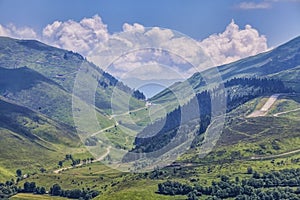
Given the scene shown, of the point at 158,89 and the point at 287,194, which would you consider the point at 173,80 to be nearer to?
the point at 158,89

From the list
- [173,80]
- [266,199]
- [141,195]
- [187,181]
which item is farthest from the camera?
[187,181]

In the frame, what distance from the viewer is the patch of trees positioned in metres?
171

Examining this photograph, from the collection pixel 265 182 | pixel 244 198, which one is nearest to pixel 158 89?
pixel 244 198

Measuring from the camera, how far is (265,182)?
185m

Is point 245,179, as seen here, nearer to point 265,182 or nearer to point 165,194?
point 265,182

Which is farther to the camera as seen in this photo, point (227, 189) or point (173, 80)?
point (227, 189)

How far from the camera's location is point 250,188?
583 feet

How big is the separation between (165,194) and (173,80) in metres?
97.2

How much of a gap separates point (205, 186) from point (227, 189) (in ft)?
35.2

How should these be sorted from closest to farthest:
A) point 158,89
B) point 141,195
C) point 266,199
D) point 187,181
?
point 158,89 < point 266,199 < point 141,195 < point 187,181

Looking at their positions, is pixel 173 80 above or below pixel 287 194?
above

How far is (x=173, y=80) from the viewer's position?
94.9 metres

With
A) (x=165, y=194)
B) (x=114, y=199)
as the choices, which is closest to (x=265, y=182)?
(x=165, y=194)

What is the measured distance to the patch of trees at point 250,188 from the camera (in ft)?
560
